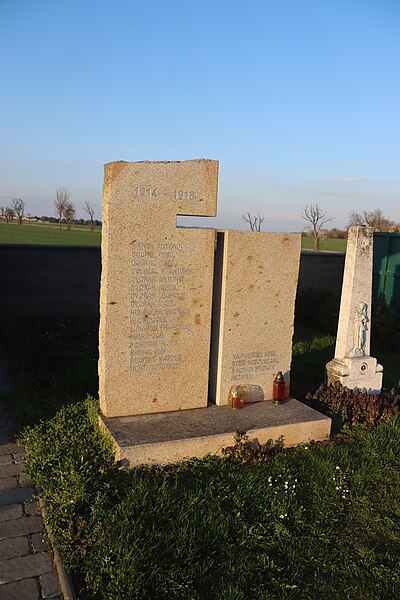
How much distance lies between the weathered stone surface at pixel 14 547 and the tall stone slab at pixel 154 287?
1.63m

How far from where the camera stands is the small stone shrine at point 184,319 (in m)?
4.79

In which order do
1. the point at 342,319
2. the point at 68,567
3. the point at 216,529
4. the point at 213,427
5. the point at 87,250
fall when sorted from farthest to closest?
the point at 87,250 < the point at 342,319 < the point at 213,427 < the point at 216,529 < the point at 68,567

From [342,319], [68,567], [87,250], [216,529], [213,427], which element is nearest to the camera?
[68,567]

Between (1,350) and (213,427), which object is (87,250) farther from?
(213,427)

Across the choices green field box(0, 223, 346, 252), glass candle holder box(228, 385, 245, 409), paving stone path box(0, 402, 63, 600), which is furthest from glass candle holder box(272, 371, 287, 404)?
green field box(0, 223, 346, 252)

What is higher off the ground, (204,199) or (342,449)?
(204,199)

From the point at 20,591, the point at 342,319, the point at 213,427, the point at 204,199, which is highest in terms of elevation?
the point at 204,199

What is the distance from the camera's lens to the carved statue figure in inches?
270

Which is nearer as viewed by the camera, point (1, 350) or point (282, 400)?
point (282, 400)

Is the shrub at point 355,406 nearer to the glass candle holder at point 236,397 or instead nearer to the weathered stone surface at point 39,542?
the glass candle holder at point 236,397

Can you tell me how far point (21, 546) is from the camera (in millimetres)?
3424

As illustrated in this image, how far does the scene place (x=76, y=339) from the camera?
29.1 feet

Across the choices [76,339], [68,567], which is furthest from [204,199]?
[76,339]

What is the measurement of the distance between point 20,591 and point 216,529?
1288 millimetres
